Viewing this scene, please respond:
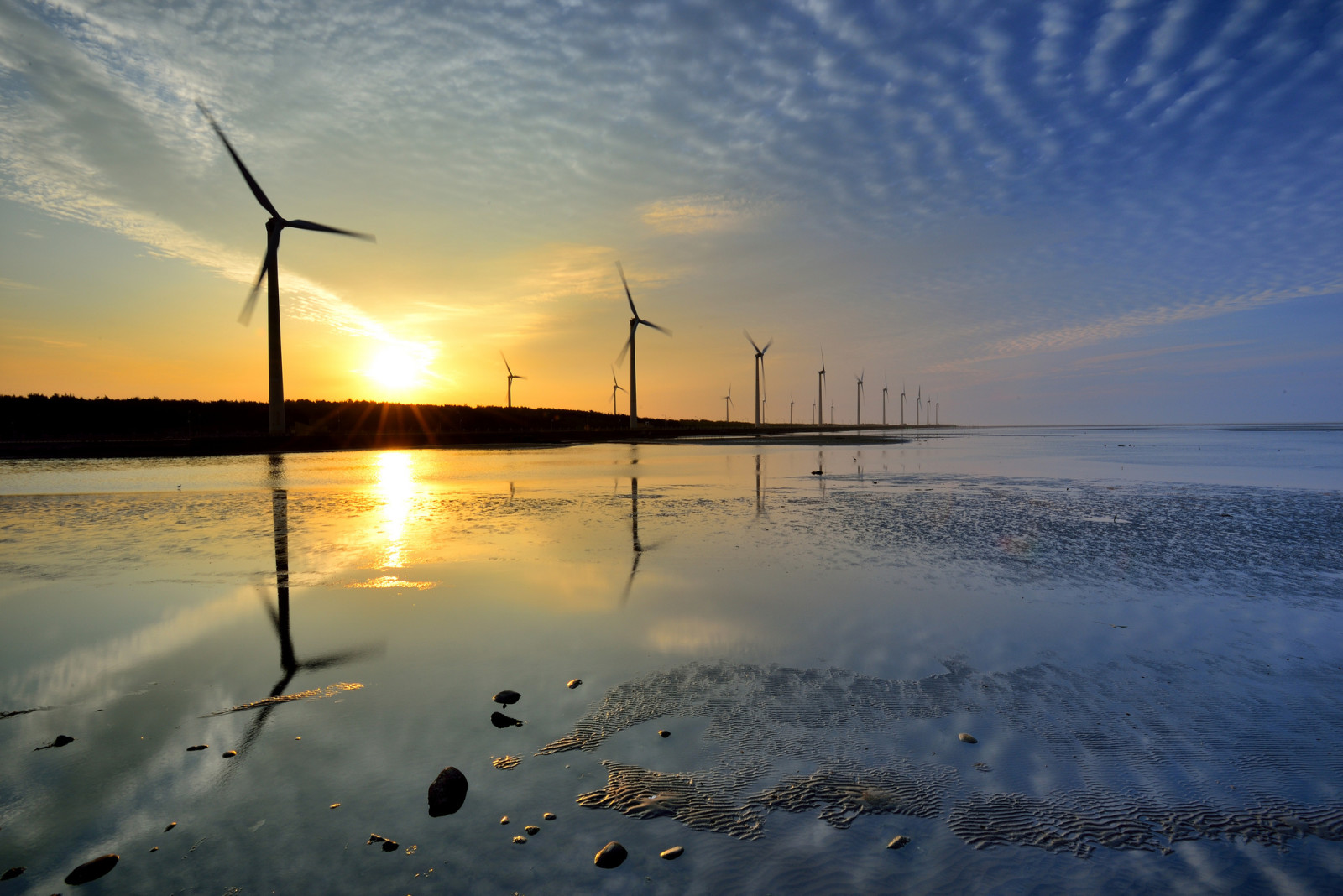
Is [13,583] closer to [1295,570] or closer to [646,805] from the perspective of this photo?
[646,805]

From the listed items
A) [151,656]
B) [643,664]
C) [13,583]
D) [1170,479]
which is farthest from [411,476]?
[1170,479]

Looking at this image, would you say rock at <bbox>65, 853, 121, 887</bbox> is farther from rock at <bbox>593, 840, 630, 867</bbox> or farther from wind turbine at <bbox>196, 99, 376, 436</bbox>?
wind turbine at <bbox>196, 99, 376, 436</bbox>

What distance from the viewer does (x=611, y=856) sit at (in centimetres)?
369

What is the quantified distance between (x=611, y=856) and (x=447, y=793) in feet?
4.26

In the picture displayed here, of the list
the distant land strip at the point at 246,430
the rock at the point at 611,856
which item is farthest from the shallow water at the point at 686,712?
the distant land strip at the point at 246,430

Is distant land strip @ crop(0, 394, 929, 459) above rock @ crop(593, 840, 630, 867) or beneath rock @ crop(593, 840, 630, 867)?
above

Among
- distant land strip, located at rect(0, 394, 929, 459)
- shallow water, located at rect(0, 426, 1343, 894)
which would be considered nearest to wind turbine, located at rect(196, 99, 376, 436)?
distant land strip, located at rect(0, 394, 929, 459)

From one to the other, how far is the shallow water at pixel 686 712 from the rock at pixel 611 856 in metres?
0.06

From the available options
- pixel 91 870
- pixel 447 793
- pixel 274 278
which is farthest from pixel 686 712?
pixel 274 278

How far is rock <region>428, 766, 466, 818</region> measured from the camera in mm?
4168

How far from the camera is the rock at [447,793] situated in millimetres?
4168

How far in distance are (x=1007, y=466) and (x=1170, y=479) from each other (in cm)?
1048

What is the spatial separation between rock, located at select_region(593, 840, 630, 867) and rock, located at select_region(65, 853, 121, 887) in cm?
281

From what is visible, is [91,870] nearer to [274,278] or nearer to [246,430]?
[274,278]
